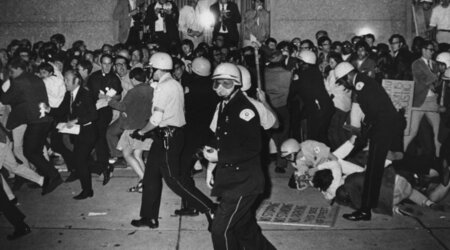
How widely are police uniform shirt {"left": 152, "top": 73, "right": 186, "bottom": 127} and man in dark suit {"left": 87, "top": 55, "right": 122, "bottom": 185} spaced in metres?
2.12

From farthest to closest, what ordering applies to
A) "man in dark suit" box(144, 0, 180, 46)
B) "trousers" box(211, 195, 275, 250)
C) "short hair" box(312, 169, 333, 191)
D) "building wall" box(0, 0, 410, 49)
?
"building wall" box(0, 0, 410, 49) < "man in dark suit" box(144, 0, 180, 46) < "short hair" box(312, 169, 333, 191) < "trousers" box(211, 195, 275, 250)

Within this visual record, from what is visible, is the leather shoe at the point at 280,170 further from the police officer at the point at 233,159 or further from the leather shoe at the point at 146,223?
the police officer at the point at 233,159

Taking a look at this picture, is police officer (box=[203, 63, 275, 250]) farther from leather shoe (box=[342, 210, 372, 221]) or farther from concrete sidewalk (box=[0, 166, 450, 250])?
leather shoe (box=[342, 210, 372, 221])

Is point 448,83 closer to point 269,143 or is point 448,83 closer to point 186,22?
point 269,143

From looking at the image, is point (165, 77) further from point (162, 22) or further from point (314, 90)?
point (162, 22)

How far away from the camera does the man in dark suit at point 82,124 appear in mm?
6918

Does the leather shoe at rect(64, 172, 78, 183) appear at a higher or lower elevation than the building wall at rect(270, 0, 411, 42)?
lower

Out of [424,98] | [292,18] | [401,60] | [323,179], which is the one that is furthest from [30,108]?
[292,18]

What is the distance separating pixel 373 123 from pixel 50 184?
4.61 metres

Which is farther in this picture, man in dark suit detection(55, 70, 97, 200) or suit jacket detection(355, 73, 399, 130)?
man in dark suit detection(55, 70, 97, 200)

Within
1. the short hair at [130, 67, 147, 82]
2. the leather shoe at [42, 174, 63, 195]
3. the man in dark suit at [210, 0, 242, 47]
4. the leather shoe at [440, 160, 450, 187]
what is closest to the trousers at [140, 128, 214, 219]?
the short hair at [130, 67, 147, 82]

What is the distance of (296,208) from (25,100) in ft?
13.0

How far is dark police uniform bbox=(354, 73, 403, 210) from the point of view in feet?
19.5

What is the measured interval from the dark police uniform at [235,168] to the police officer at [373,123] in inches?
81.7
